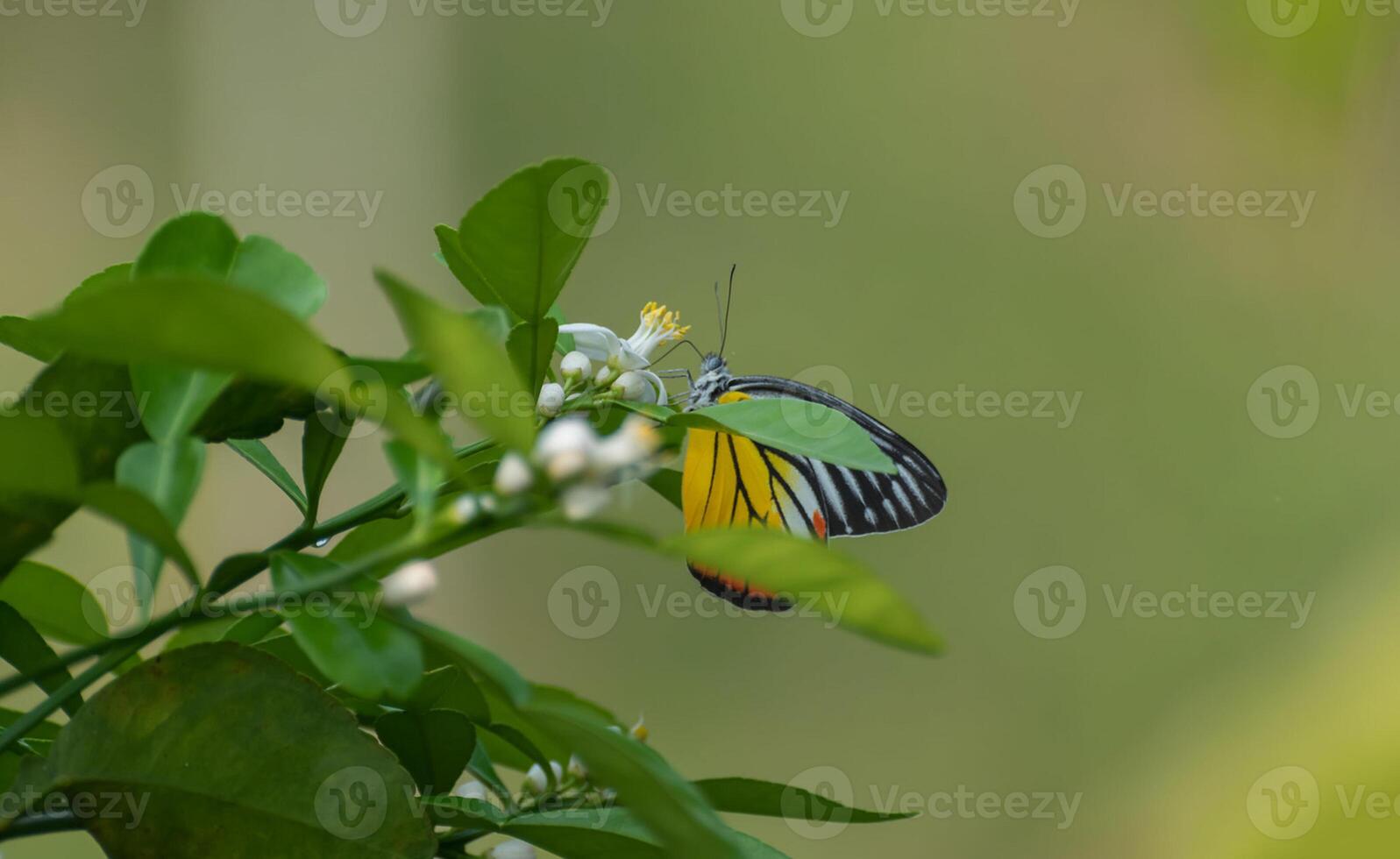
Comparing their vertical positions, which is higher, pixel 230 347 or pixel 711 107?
pixel 711 107

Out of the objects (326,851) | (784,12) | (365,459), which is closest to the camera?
(326,851)

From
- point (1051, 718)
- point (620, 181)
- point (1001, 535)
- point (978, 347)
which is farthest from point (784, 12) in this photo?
point (1051, 718)

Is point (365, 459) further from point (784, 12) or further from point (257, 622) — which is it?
point (257, 622)

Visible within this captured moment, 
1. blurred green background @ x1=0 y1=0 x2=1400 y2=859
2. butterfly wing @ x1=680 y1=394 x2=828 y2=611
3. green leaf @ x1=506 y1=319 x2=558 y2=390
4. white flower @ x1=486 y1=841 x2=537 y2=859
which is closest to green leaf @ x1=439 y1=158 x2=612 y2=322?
green leaf @ x1=506 y1=319 x2=558 y2=390

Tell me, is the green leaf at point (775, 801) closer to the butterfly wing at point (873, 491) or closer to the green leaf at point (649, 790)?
the green leaf at point (649, 790)

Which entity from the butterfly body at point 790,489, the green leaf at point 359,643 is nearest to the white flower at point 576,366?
the green leaf at point 359,643

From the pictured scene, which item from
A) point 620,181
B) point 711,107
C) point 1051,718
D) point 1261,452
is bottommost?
point 1051,718

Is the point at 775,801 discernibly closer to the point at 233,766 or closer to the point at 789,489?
the point at 233,766

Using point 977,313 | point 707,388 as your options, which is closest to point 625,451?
point 707,388
